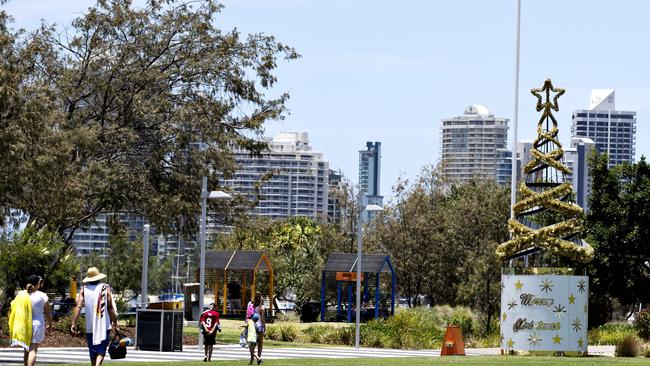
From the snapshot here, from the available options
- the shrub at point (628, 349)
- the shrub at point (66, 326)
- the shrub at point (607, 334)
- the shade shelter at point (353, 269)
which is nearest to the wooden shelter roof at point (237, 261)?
the shade shelter at point (353, 269)

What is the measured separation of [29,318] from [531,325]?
17739 millimetres

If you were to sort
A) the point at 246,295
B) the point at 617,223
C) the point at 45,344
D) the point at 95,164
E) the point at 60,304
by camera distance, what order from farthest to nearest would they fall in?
1. the point at 246,295
2. the point at 60,304
3. the point at 617,223
4. the point at 95,164
5. the point at 45,344

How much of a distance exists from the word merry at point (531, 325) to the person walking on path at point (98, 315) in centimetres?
1809

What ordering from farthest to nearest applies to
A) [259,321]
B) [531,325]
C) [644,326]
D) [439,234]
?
[439,234], [644,326], [531,325], [259,321]

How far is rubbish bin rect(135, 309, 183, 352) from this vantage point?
3378 cm

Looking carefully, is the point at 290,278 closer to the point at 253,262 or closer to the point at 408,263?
the point at 408,263

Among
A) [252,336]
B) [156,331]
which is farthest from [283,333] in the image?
[252,336]

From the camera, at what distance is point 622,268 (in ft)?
155

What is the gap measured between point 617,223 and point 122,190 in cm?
1826

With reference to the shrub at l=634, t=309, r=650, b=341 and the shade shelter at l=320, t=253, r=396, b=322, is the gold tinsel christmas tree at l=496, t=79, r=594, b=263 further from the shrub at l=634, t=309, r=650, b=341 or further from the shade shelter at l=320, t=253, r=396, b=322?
the shade shelter at l=320, t=253, r=396, b=322

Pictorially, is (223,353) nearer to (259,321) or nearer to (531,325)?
(259,321)

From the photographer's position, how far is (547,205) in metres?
35.5

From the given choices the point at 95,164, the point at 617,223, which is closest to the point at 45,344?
the point at 95,164

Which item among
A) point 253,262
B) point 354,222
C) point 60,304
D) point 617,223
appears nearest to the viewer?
point 617,223
